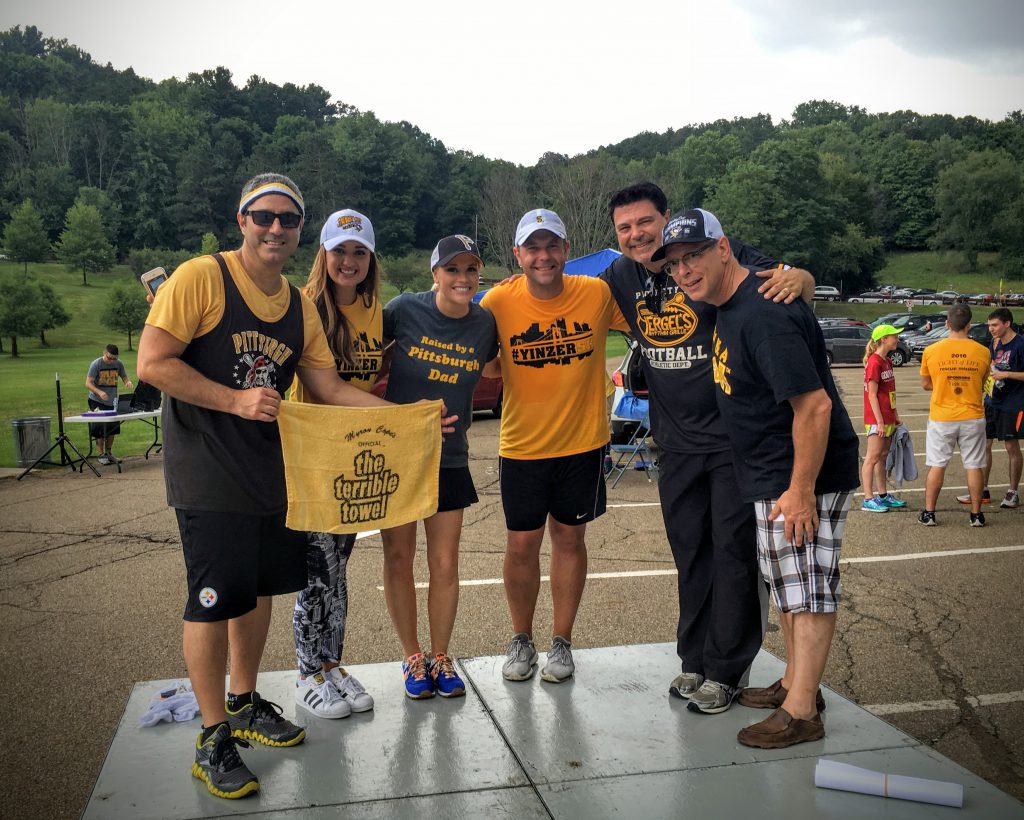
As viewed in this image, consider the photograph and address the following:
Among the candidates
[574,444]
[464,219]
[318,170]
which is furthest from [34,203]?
[574,444]

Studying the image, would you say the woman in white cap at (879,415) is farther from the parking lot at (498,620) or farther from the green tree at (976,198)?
the green tree at (976,198)

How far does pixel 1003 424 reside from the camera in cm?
955

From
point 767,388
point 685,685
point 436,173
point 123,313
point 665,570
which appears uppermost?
point 436,173

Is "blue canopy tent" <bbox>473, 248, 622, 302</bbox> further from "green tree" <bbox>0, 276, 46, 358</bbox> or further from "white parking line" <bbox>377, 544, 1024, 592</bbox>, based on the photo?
"green tree" <bbox>0, 276, 46, 358</bbox>

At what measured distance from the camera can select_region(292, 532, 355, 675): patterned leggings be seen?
381cm

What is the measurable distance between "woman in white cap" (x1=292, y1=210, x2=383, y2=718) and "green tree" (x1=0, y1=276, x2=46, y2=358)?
40.1 metres

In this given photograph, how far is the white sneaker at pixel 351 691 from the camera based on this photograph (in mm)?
3826

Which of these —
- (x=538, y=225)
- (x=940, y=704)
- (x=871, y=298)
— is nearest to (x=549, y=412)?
(x=538, y=225)

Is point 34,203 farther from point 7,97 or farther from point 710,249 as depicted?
point 710,249

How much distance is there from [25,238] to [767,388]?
7866 cm

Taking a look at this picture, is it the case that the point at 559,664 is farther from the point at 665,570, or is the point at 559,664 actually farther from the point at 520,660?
A: the point at 665,570

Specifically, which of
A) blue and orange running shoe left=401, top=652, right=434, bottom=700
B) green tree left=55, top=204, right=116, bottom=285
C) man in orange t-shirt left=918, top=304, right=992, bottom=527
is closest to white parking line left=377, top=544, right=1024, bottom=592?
man in orange t-shirt left=918, top=304, right=992, bottom=527

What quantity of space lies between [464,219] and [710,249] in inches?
4180

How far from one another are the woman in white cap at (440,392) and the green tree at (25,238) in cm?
7422
